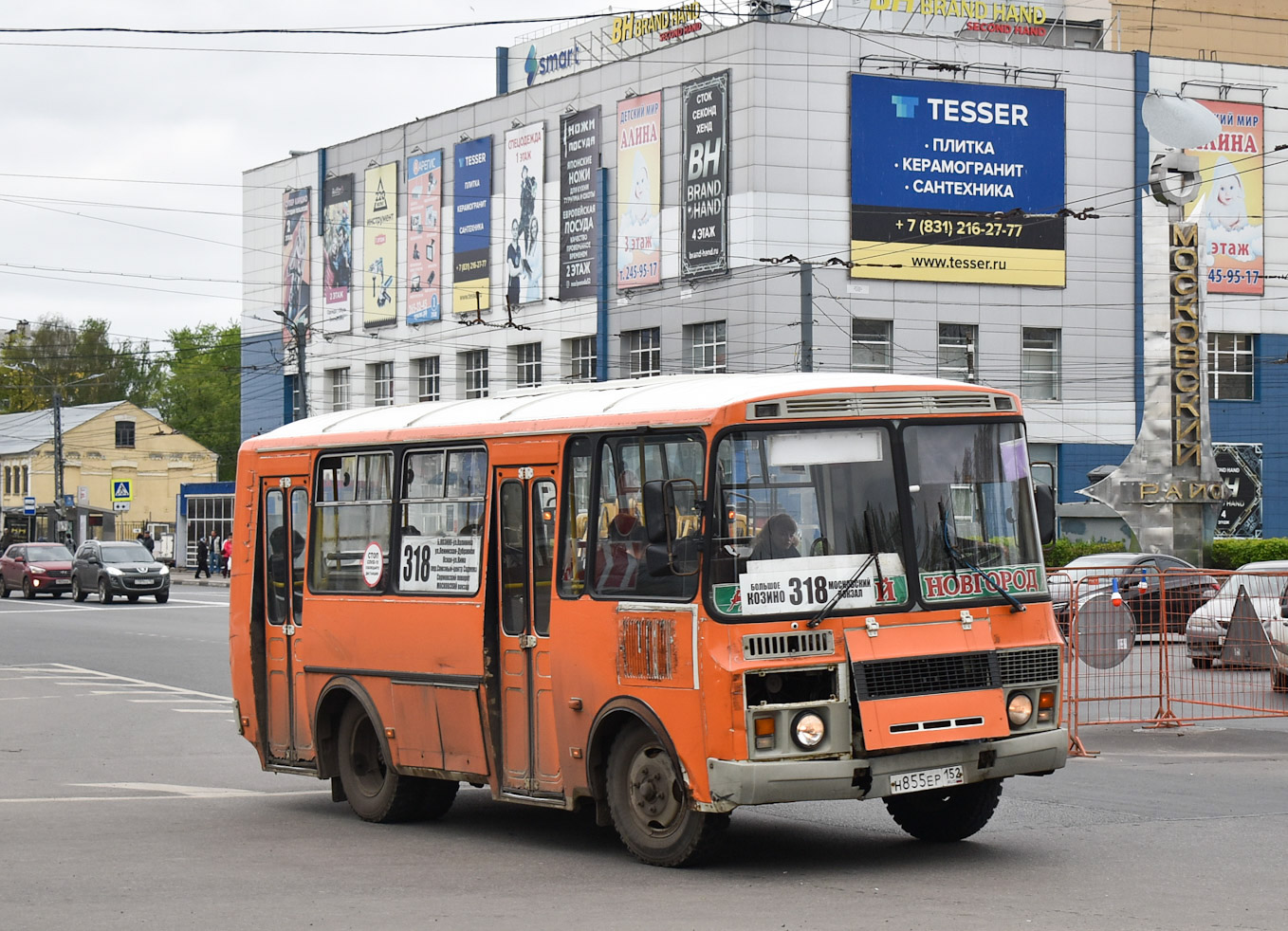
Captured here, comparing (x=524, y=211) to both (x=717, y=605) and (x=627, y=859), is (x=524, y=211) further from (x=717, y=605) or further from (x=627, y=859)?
(x=717, y=605)

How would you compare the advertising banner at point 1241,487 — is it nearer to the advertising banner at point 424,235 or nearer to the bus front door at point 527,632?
the advertising banner at point 424,235

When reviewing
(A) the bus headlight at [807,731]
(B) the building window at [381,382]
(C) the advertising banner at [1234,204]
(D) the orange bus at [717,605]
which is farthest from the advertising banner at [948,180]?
(A) the bus headlight at [807,731]

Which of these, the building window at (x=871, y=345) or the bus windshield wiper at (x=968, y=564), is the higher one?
the building window at (x=871, y=345)

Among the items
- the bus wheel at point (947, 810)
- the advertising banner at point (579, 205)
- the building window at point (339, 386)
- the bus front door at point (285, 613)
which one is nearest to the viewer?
the bus wheel at point (947, 810)

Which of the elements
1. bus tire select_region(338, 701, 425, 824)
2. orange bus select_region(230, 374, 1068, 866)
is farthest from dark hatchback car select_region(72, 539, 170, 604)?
orange bus select_region(230, 374, 1068, 866)

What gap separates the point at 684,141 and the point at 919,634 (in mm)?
52666

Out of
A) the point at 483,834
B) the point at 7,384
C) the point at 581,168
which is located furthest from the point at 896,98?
the point at 7,384

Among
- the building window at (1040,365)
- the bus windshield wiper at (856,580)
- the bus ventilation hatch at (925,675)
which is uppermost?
the building window at (1040,365)

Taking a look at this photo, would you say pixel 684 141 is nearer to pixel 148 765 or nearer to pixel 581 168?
pixel 581 168

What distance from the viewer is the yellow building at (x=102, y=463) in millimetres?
99438

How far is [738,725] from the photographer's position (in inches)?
372

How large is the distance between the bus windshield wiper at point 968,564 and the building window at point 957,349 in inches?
2008

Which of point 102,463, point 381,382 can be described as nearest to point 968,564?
point 381,382

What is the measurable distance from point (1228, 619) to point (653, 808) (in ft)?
26.9
